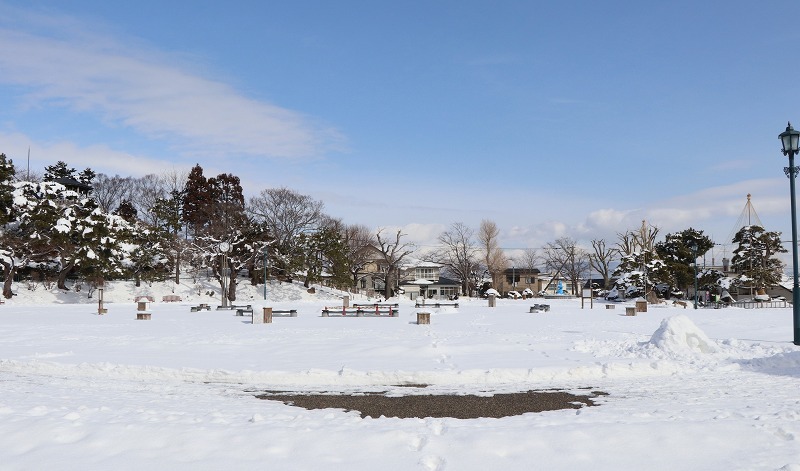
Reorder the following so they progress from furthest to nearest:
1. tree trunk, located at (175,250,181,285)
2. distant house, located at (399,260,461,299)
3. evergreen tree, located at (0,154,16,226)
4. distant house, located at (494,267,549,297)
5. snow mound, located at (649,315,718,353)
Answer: distant house, located at (494,267,549,297), distant house, located at (399,260,461,299), tree trunk, located at (175,250,181,285), evergreen tree, located at (0,154,16,226), snow mound, located at (649,315,718,353)

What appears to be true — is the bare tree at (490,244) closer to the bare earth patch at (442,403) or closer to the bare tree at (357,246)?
the bare tree at (357,246)

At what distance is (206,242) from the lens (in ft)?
190

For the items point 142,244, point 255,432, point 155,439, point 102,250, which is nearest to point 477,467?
point 255,432

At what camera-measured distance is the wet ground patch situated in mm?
8492

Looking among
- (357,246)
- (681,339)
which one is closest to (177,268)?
(357,246)

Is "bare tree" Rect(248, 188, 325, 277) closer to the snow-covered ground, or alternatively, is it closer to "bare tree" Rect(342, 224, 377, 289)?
"bare tree" Rect(342, 224, 377, 289)

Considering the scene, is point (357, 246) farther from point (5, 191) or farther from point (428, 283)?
point (5, 191)

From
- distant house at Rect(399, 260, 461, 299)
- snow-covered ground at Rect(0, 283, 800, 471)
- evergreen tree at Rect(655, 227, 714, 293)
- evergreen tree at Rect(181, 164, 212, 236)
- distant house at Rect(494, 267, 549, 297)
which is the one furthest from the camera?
distant house at Rect(494, 267, 549, 297)

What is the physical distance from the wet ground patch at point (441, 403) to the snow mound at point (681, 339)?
4908 mm

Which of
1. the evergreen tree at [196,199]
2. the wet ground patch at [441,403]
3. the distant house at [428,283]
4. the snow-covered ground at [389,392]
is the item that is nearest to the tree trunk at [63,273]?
the evergreen tree at [196,199]

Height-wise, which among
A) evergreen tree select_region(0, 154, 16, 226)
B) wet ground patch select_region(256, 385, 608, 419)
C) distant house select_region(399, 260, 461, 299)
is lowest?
wet ground patch select_region(256, 385, 608, 419)

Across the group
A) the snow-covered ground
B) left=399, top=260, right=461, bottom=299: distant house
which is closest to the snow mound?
the snow-covered ground

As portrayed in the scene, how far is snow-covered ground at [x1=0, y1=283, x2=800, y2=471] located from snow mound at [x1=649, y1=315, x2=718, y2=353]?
0.03 m

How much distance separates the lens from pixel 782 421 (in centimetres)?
719
